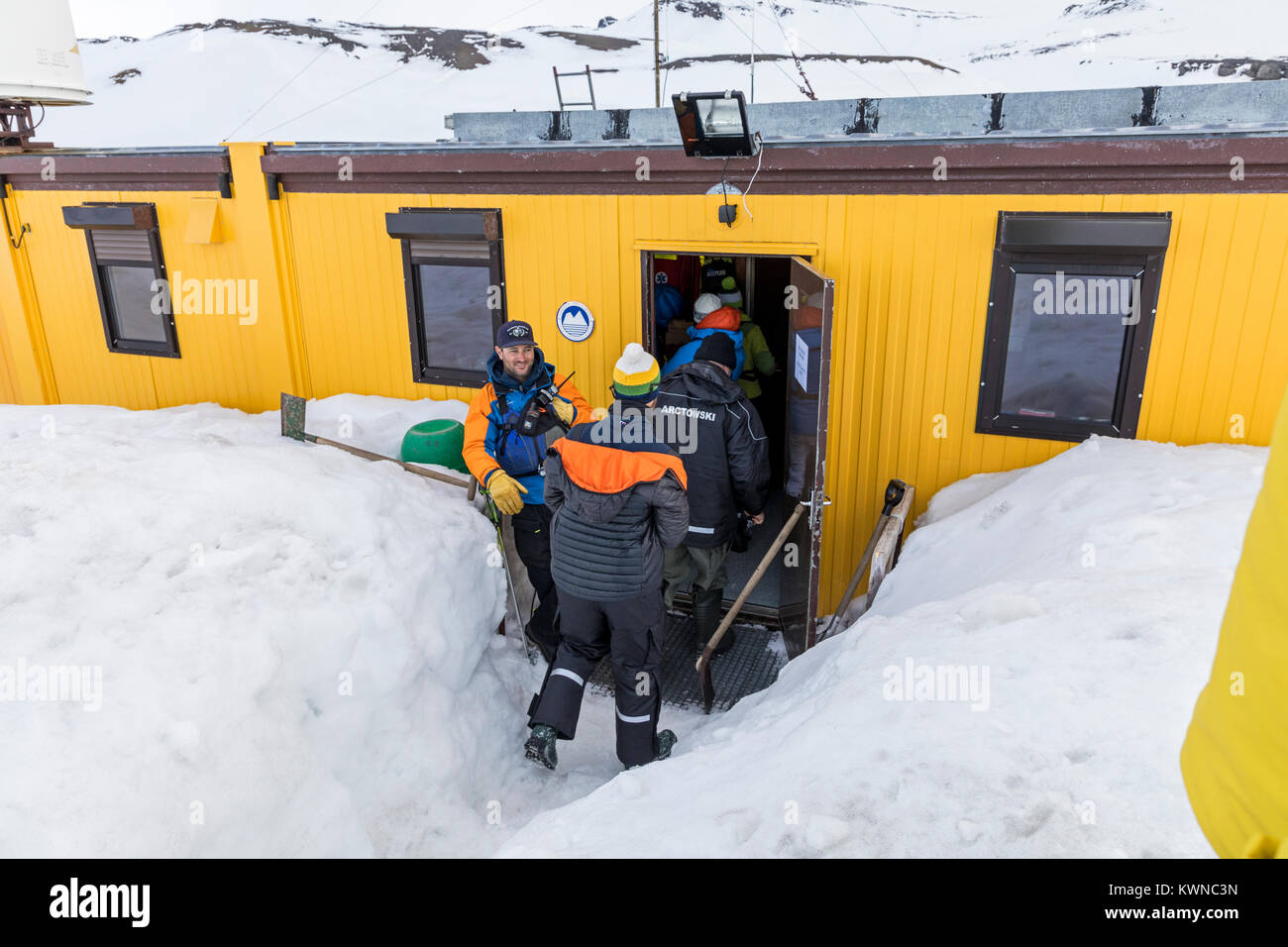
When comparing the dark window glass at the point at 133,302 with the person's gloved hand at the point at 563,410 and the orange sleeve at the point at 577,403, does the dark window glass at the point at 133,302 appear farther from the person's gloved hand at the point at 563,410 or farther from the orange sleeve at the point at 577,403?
the person's gloved hand at the point at 563,410

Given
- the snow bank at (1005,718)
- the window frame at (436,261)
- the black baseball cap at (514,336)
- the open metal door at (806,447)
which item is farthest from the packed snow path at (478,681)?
the window frame at (436,261)

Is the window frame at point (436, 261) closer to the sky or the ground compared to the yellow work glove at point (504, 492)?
closer to the sky

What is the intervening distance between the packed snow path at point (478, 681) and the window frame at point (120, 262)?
9.15 ft

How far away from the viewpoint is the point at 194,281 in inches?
314

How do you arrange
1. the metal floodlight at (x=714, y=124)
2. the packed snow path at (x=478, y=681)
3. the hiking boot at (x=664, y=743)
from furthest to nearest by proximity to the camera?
the metal floodlight at (x=714, y=124) → the hiking boot at (x=664, y=743) → the packed snow path at (x=478, y=681)

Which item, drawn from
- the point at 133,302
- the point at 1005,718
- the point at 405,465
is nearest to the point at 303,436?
the point at 405,465

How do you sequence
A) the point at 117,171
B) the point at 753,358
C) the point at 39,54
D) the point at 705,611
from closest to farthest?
the point at 705,611 → the point at 117,171 → the point at 753,358 → the point at 39,54

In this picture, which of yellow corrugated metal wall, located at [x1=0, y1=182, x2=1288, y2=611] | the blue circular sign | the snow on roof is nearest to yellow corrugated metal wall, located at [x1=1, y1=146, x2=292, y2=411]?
yellow corrugated metal wall, located at [x1=0, y1=182, x2=1288, y2=611]

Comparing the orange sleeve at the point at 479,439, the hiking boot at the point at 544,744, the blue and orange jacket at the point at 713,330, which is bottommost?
the hiking boot at the point at 544,744

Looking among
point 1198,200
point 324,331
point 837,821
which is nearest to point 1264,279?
point 1198,200

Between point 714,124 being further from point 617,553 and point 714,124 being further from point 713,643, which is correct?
point 713,643

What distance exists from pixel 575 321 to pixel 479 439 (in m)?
1.52

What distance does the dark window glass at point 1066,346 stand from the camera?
16.9 ft

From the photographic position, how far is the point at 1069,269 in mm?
5125
